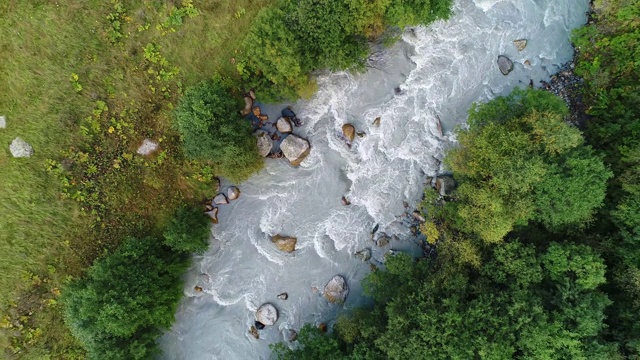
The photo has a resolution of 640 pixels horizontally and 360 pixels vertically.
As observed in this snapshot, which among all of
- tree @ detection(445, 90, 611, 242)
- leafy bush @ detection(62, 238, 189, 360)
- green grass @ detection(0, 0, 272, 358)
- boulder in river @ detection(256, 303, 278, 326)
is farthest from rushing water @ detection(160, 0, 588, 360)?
green grass @ detection(0, 0, 272, 358)

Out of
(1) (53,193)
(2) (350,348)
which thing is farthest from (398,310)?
(1) (53,193)

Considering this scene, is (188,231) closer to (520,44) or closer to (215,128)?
(215,128)

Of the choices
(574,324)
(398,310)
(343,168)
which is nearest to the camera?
(574,324)

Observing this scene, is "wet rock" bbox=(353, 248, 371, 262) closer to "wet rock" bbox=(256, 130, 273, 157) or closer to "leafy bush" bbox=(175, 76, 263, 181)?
"wet rock" bbox=(256, 130, 273, 157)

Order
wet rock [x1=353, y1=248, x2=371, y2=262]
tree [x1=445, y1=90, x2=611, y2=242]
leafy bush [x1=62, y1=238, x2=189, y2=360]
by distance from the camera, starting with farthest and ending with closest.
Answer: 1. wet rock [x1=353, y1=248, x2=371, y2=262]
2. leafy bush [x1=62, y1=238, x2=189, y2=360]
3. tree [x1=445, y1=90, x2=611, y2=242]

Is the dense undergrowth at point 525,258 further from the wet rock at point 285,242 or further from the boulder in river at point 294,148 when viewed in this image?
the boulder in river at point 294,148

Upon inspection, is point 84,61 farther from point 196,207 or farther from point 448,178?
point 448,178

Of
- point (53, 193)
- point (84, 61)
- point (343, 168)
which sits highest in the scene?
point (343, 168)
